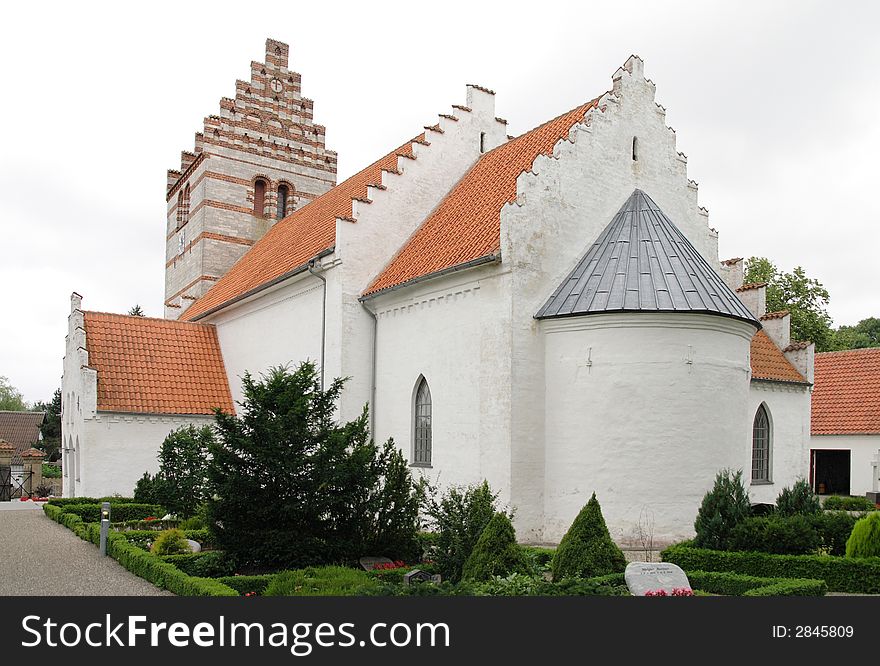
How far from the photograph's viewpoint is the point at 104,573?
44.0 ft

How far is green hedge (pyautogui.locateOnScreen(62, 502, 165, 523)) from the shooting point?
20.0 m

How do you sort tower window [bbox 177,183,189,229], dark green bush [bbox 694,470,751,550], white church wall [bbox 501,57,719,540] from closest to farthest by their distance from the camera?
dark green bush [bbox 694,470,751,550], white church wall [bbox 501,57,719,540], tower window [bbox 177,183,189,229]

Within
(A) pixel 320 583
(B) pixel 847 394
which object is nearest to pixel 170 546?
(A) pixel 320 583

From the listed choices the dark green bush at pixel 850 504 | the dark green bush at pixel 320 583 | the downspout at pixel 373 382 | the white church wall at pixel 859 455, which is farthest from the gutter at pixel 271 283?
the white church wall at pixel 859 455

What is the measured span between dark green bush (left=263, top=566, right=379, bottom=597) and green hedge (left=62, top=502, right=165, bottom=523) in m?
9.35

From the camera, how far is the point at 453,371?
17.4 m

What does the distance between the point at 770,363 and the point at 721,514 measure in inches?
361

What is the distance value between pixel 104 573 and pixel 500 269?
29.6ft

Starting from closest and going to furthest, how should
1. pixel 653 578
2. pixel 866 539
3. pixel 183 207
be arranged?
pixel 653 578 < pixel 866 539 < pixel 183 207

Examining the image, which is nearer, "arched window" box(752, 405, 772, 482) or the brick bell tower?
"arched window" box(752, 405, 772, 482)

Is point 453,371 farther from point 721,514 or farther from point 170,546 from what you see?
point 170,546

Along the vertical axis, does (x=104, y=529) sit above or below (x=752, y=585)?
below

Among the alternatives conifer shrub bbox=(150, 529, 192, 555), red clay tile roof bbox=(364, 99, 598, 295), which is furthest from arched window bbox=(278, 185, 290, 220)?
conifer shrub bbox=(150, 529, 192, 555)

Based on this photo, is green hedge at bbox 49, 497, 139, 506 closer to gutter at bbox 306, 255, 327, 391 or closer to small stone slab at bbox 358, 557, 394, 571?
gutter at bbox 306, 255, 327, 391
